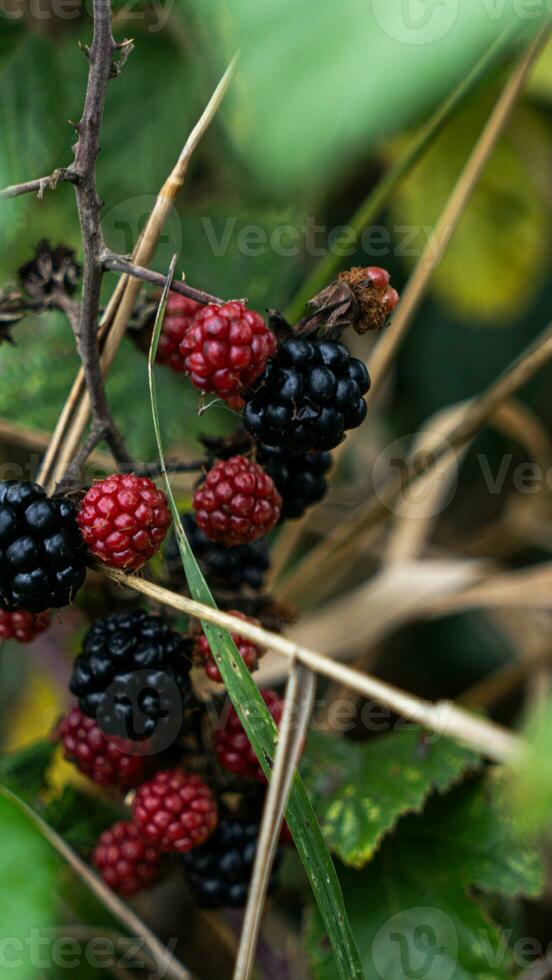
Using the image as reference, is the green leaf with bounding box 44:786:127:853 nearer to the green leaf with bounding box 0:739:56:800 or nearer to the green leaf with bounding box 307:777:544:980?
the green leaf with bounding box 0:739:56:800

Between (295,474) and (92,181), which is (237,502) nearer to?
(295,474)

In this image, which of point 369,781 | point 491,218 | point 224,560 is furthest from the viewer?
point 491,218

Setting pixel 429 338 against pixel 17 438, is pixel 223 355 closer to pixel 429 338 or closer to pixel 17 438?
pixel 17 438

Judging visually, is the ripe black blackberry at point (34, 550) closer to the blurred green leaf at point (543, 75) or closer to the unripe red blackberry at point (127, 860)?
the unripe red blackberry at point (127, 860)

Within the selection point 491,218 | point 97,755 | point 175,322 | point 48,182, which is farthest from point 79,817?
point 491,218

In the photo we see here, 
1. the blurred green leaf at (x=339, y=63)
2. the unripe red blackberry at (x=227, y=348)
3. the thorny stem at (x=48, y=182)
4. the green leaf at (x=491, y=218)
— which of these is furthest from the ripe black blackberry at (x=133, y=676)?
the green leaf at (x=491, y=218)

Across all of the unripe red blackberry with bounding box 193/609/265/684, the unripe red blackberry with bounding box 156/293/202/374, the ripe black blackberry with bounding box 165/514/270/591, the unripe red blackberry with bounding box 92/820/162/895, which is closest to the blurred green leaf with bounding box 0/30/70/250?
the unripe red blackberry with bounding box 156/293/202/374
